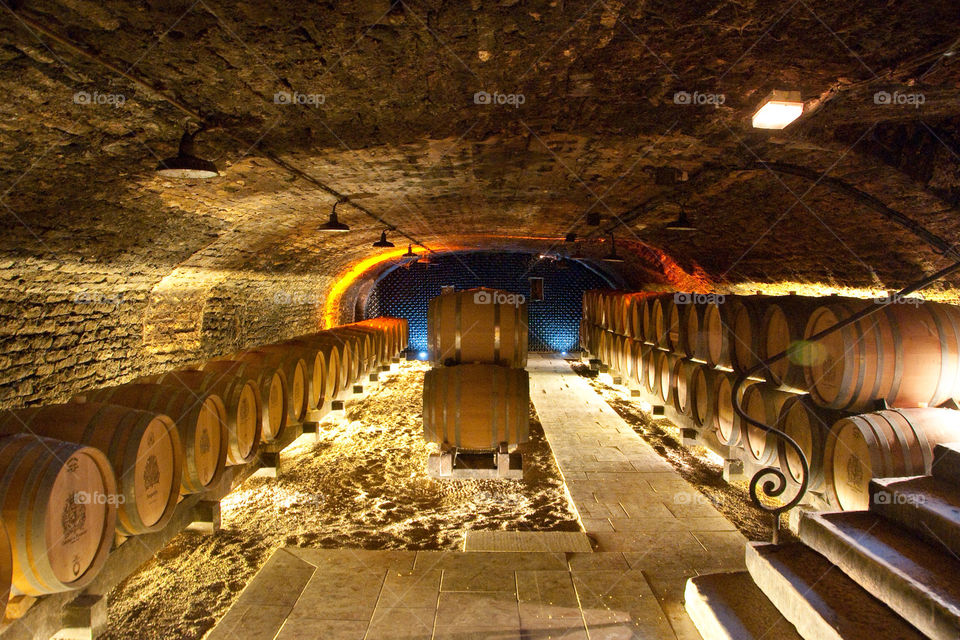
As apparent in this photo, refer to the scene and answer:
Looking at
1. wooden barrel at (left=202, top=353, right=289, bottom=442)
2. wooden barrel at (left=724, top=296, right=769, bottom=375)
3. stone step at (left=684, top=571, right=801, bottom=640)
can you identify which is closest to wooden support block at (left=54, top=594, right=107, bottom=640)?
wooden barrel at (left=202, top=353, right=289, bottom=442)

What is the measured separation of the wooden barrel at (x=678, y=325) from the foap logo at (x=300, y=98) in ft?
14.5

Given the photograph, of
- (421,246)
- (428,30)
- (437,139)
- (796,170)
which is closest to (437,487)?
(437,139)

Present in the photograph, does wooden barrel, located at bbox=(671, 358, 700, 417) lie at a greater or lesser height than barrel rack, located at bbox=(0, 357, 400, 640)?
greater

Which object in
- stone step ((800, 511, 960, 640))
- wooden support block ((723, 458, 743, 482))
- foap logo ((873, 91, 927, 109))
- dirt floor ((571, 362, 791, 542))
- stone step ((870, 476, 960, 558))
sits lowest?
dirt floor ((571, 362, 791, 542))

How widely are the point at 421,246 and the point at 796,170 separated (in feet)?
26.9

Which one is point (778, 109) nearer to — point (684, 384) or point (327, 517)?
point (684, 384)

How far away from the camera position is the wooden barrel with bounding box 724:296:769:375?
448cm

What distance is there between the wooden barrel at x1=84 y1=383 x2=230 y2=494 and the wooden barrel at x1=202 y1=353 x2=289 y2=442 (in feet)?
2.79

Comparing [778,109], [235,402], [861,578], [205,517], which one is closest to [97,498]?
[205,517]

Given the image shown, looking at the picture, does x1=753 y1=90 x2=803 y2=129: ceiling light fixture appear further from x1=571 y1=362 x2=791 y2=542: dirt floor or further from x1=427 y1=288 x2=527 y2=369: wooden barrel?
x1=571 y1=362 x2=791 y2=542: dirt floor

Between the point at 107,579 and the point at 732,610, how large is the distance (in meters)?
3.17

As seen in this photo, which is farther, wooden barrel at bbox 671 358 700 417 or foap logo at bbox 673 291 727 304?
wooden barrel at bbox 671 358 700 417

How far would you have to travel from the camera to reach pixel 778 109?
2.88 metres

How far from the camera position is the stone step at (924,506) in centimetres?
211
